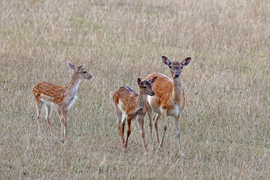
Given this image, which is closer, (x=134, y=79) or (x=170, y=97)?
(x=170, y=97)

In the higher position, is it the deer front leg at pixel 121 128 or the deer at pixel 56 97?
the deer at pixel 56 97

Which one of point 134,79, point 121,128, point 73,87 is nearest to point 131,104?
point 121,128

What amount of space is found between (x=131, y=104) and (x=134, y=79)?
3.79m

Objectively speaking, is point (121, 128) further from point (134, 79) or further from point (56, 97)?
point (134, 79)

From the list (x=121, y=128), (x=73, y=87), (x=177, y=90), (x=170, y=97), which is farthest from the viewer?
(x=73, y=87)

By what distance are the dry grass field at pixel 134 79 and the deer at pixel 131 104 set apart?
35cm

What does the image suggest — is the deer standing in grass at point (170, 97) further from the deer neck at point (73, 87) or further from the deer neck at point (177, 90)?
the deer neck at point (73, 87)

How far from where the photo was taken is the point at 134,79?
39.9 ft

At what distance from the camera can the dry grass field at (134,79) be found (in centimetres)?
763

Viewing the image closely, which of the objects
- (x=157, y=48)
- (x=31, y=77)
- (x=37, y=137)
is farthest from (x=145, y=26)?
(x=37, y=137)

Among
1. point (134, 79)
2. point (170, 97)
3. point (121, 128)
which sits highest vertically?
point (134, 79)

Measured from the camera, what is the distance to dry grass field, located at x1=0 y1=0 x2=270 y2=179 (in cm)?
763

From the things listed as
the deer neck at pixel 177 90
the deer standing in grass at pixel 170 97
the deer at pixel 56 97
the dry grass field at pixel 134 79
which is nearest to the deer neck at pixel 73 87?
the deer at pixel 56 97

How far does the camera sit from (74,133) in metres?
9.05
